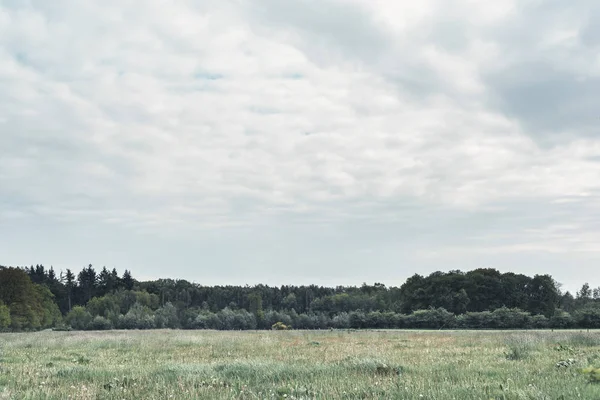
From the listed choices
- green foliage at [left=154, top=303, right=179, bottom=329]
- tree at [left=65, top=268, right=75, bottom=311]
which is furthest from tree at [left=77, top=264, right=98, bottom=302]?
green foliage at [left=154, top=303, right=179, bottom=329]

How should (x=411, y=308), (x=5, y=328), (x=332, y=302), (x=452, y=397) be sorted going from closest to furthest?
(x=452, y=397)
(x=5, y=328)
(x=411, y=308)
(x=332, y=302)

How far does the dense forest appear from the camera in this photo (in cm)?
7694

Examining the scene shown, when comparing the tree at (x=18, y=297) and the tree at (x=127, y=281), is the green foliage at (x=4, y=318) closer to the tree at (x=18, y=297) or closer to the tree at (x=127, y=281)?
the tree at (x=18, y=297)

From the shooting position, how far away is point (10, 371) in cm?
1666

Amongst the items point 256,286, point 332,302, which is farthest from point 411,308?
point 256,286

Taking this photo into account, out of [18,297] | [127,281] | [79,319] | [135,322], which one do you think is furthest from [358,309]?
[127,281]

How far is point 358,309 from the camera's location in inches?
3922

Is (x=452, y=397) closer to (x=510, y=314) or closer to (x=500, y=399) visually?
(x=500, y=399)

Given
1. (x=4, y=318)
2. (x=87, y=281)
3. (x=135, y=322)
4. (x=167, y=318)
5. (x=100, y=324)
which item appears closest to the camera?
(x=4, y=318)

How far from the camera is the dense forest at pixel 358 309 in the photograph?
76938mm

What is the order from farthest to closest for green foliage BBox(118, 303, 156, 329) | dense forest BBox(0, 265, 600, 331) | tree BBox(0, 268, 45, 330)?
green foliage BBox(118, 303, 156, 329) < tree BBox(0, 268, 45, 330) < dense forest BBox(0, 265, 600, 331)

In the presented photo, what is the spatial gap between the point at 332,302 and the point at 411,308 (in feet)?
95.5

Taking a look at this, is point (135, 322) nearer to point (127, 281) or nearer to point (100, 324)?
point (100, 324)

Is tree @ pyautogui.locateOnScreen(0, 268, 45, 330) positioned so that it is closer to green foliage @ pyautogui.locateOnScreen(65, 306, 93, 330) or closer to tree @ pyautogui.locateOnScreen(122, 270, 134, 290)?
green foliage @ pyautogui.locateOnScreen(65, 306, 93, 330)
